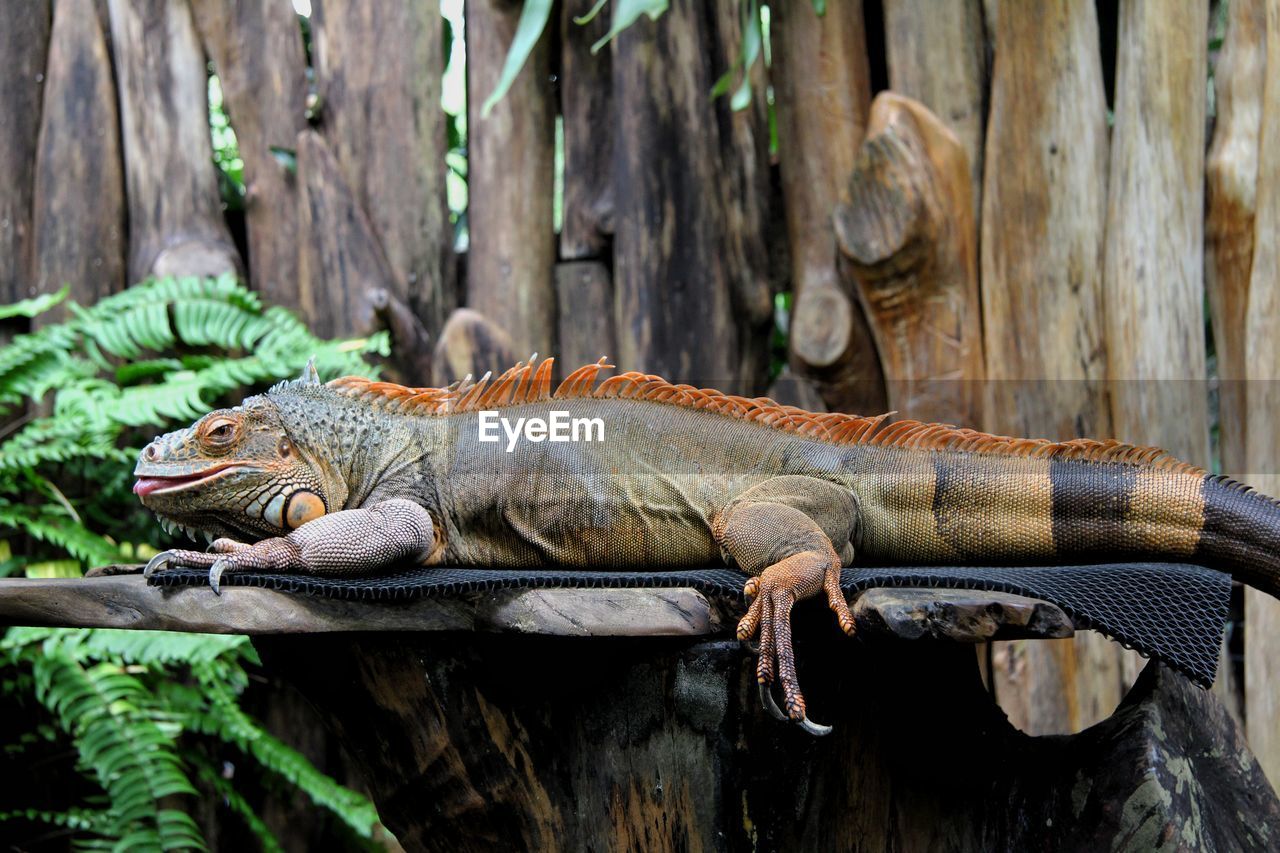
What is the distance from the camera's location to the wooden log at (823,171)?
14.7ft

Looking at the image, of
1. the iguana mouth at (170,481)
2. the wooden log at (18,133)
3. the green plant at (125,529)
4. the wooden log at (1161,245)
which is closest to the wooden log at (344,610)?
the iguana mouth at (170,481)

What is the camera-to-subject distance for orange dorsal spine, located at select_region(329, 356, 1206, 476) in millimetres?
2979

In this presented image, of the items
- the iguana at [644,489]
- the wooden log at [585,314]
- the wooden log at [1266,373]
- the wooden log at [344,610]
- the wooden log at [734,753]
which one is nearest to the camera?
the wooden log at [344,610]

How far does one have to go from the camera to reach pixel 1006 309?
4.18 meters

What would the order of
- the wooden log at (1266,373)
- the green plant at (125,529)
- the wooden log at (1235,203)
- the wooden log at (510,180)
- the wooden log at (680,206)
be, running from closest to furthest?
1. the wooden log at (1266,373)
2. the wooden log at (1235,203)
3. the green plant at (125,529)
4. the wooden log at (680,206)
5. the wooden log at (510,180)

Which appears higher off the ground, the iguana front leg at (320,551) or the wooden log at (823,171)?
the wooden log at (823,171)

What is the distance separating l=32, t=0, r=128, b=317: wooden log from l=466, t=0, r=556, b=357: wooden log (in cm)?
165

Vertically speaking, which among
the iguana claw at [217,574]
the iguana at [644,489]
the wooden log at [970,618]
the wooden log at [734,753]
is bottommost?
the wooden log at [734,753]

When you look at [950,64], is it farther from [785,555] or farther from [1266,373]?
[785,555]

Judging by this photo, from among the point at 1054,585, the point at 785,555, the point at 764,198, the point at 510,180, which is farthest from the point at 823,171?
the point at 1054,585

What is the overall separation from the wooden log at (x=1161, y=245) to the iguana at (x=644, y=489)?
1.08 meters

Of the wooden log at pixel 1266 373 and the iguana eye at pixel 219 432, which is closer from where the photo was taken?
the iguana eye at pixel 219 432

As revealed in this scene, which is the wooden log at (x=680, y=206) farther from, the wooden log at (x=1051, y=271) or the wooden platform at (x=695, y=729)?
the wooden platform at (x=695, y=729)

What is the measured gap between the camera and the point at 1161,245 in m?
3.95
